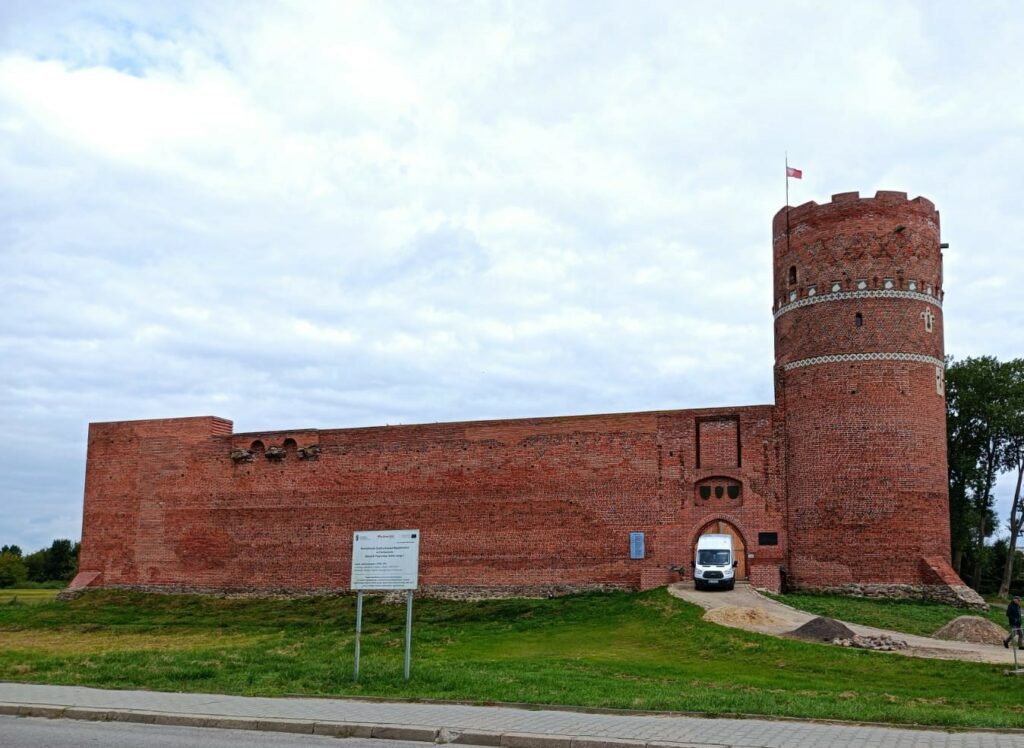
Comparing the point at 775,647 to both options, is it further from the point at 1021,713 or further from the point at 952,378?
the point at 952,378

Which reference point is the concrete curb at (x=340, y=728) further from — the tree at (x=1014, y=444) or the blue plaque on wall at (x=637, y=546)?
the tree at (x=1014, y=444)

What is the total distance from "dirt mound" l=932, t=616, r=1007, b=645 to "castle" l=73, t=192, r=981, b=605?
5.82 m

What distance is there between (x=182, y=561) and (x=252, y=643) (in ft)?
42.3

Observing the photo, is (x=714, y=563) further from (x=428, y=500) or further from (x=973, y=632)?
(x=428, y=500)

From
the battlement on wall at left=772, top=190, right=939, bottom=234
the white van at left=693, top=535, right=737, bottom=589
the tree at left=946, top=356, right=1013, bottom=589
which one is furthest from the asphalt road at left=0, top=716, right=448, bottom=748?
the tree at left=946, top=356, right=1013, bottom=589

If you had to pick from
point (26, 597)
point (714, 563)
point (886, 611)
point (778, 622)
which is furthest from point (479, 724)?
point (26, 597)

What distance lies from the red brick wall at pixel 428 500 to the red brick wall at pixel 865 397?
136 cm

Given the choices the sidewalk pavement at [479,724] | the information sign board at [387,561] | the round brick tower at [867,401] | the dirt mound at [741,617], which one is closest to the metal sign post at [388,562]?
the information sign board at [387,561]

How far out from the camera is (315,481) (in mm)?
35000

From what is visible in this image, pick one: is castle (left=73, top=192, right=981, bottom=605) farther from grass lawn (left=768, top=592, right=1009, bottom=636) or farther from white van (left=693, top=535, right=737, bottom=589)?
white van (left=693, top=535, right=737, bottom=589)

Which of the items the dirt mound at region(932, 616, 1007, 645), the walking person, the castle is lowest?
the dirt mound at region(932, 616, 1007, 645)

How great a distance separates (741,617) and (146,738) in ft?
50.6

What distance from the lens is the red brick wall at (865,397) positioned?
2888 centimetres

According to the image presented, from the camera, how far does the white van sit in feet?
91.5
